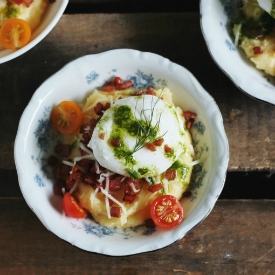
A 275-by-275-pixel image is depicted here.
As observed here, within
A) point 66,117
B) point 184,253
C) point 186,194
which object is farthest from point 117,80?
point 184,253

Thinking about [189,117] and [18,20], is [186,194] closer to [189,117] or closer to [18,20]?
[189,117]

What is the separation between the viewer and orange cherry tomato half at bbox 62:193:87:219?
7.20ft

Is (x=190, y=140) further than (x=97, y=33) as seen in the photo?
No

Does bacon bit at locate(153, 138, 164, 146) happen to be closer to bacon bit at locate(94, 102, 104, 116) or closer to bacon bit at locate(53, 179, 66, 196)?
bacon bit at locate(94, 102, 104, 116)

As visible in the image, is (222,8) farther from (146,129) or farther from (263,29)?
(146,129)

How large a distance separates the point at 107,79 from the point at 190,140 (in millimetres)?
519

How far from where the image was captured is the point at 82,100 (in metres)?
2.42

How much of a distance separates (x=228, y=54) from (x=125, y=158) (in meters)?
0.78

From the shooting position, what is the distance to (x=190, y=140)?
2332 mm

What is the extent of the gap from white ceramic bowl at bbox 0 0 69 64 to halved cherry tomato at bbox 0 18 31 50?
0.04 m

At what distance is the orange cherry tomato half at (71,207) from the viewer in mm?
2195

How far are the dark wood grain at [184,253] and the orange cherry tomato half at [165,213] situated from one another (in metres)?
0.34

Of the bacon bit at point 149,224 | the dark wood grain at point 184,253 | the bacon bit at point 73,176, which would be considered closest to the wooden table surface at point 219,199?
the dark wood grain at point 184,253

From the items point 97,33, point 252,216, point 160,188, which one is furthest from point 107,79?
point 252,216
